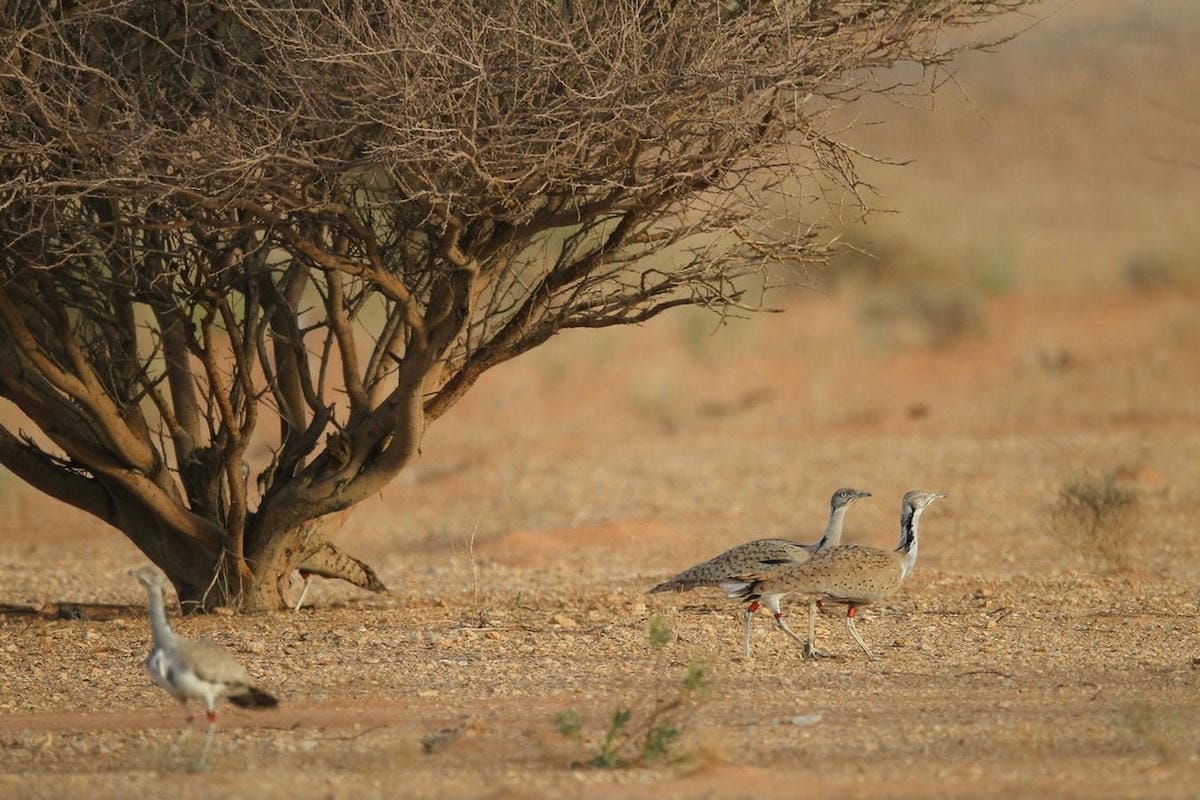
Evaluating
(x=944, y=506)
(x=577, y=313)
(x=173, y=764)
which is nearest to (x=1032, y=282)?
(x=944, y=506)

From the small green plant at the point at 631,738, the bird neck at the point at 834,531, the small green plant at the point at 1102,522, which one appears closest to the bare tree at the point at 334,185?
the bird neck at the point at 834,531

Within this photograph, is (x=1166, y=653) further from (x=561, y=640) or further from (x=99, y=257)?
(x=99, y=257)

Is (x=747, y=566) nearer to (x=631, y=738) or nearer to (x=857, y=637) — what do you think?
(x=857, y=637)

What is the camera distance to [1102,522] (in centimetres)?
1307

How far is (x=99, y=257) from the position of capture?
9.87 metres

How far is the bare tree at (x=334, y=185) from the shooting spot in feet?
26.8

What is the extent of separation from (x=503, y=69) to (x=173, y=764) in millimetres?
3750

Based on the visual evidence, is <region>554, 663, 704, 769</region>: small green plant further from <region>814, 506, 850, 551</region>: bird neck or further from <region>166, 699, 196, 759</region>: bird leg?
<region>814, 506, 850, 551</region>: bird neck

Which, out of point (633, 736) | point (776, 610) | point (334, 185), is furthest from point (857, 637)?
point (334, 185)

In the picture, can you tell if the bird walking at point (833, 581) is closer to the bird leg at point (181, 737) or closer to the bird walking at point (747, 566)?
the bird walking at point (747, 566)

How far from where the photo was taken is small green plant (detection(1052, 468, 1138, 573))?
13023 mm

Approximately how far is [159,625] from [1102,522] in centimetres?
861

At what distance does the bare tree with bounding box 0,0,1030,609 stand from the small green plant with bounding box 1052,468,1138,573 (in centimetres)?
455

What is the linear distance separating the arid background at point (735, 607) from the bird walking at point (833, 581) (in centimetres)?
34
